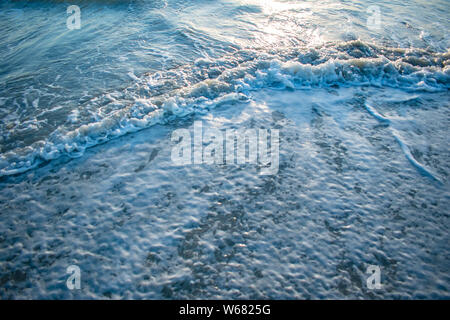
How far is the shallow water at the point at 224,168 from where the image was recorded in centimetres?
214

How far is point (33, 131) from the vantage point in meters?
3.50

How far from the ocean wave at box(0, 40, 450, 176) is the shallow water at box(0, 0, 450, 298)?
3 cm

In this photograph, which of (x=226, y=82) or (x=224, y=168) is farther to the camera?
(x=226, y=82)

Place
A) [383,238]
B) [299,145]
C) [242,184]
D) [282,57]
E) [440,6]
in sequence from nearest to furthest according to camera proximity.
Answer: [383,238] → [242,184] → [299,145] → [282,57] → [440,6]

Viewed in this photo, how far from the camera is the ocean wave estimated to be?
3367mm

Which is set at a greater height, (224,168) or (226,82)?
(226,82)

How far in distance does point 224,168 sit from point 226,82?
2060 millimetres

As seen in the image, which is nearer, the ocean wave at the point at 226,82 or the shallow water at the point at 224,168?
the shallow water at the point at 224,168

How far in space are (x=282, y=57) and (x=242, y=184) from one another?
3323 mm

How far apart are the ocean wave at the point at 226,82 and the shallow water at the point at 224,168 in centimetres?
3

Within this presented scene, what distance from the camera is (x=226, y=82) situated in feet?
14.6

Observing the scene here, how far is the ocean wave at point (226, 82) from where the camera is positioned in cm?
337
